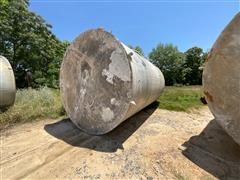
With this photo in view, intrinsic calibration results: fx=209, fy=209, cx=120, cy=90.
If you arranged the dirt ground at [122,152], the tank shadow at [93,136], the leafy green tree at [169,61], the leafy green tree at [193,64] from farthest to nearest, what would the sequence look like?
the leafy green tree at [169,61] → the leafy green tree at [193,64] → the tank shadow at [93,136] → the dirt ground at [122,152]

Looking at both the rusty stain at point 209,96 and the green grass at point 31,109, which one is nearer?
the rusty stain at point 209,96

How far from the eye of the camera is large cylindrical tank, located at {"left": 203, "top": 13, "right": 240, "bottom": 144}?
311cm

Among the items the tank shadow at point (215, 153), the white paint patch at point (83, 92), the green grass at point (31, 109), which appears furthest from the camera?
the green grass at point (31, 109)

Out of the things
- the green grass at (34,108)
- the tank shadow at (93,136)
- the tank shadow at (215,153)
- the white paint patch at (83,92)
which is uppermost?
the white paint patch at (83,92)

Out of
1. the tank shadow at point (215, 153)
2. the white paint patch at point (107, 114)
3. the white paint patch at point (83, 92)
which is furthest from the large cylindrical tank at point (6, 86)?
the tank shadow at point (215, 153)

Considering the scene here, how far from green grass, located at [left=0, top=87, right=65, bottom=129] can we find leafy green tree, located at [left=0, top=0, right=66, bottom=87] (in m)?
5.01

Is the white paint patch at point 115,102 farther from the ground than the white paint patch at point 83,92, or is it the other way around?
the white paint patch at point 83,92

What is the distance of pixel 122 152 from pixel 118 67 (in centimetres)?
155

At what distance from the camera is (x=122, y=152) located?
12.2 ft

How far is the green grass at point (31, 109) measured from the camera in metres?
5.61

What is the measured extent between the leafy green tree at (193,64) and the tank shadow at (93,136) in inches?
846

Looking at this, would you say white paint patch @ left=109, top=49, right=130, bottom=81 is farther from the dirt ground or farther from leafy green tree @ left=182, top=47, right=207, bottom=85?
leafy green tree @ left=182, top=47, right=207, bottom=85

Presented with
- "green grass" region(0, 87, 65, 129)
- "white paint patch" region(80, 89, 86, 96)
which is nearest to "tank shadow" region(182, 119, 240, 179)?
"white paint patch" region(80, 89, 86, 96)

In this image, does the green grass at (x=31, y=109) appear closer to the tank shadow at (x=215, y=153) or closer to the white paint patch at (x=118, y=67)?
the white paint patch at (x=118, y=67)
